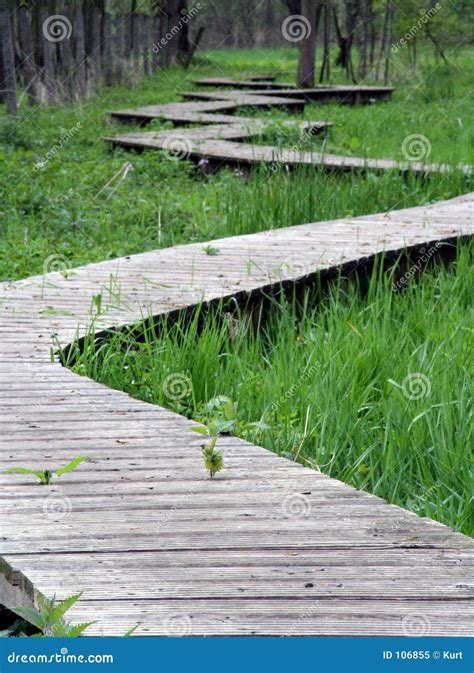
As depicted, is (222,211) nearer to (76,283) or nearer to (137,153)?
(76,283)

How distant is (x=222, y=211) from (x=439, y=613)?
597cm

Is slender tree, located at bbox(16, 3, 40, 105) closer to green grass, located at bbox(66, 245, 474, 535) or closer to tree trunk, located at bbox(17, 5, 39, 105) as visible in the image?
tree trunk, located at bbox(17, 5, 39, 105)

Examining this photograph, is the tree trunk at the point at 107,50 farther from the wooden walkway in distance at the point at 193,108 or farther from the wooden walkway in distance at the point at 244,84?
the wooden walkway in distance at the point at 193,108

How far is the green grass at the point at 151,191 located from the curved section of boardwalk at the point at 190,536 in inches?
127

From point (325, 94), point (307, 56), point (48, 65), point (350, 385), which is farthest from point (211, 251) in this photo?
point (307, 56)

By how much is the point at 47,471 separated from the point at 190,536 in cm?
54

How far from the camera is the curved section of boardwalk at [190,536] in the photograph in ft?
7.32

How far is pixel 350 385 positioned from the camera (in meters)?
3.88

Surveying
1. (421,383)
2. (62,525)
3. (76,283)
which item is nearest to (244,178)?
(76,283)

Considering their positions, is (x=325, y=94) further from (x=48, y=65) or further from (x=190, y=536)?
(x=190, y=536)

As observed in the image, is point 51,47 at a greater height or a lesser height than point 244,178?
greater

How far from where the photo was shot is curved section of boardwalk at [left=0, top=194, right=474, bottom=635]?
7.32 ft

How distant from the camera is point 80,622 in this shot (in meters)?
2.17

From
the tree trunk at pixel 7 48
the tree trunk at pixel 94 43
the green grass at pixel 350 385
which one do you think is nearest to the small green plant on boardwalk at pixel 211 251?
the green grass at pixel 350 385
